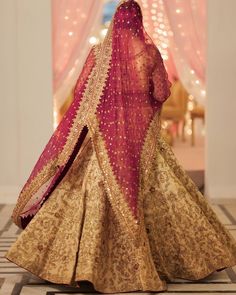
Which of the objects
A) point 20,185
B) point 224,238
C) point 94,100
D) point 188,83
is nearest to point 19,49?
point 20,185

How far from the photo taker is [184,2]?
6.03 m

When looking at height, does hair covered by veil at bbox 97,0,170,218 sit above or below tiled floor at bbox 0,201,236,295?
above

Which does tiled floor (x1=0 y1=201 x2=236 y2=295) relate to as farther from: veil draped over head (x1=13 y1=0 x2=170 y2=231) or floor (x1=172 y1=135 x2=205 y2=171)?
floor (x1=172 y1=135 x2=205 y2=171)

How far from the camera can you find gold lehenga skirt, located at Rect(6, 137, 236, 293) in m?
3.07

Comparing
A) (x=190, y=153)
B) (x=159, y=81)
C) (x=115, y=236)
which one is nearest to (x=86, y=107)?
(x=159, y=81)

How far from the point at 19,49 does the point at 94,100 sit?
276cm

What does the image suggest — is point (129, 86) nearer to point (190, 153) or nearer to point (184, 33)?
point (184, 33)

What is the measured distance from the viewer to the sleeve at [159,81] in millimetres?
3250

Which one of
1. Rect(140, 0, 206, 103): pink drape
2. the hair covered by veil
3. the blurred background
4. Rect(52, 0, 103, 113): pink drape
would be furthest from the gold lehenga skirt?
Rect(140, 0, 206, 103): pink drape

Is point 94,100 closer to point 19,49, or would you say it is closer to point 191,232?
point 191,232

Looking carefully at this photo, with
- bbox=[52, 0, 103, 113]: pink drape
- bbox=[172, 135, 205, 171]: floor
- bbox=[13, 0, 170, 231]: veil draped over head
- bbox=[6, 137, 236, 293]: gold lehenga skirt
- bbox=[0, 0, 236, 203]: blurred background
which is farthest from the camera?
bbox=[172, 135, 205, 171]: floor

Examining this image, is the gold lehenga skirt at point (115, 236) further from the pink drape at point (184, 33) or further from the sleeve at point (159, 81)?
the pink drape at point (184, 33)

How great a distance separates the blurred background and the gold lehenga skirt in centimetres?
255

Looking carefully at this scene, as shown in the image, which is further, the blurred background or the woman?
the blurred background
